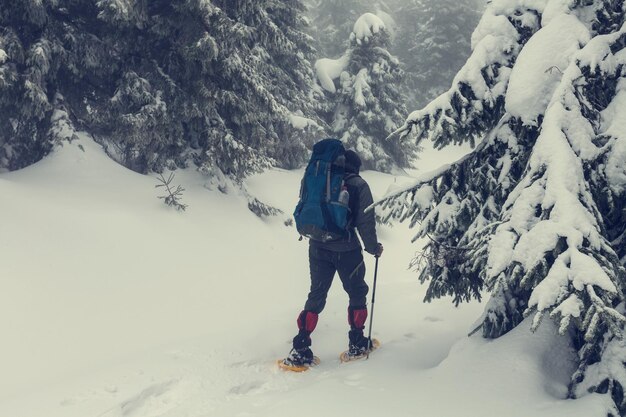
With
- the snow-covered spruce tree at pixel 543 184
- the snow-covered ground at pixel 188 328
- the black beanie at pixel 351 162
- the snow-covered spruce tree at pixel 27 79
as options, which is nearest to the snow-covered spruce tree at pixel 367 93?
the snow-covered ground at pixel 188 328

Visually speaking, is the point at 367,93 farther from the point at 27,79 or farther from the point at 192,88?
the point at 27,79

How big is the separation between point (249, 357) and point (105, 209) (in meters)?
3.98

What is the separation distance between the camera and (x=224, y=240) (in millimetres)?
9484

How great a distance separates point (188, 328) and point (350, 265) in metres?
2.59

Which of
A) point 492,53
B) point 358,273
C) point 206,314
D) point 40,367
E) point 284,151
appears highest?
point 284,151

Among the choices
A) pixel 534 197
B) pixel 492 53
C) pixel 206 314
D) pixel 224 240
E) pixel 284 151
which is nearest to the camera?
pixel 534 197

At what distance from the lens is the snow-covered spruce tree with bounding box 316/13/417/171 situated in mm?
21297

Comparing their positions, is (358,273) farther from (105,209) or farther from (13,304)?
(105,209)

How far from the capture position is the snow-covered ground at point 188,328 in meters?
4.11

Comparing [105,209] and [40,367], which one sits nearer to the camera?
[40,367]

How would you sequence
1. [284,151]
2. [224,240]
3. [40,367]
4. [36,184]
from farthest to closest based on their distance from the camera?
1. [284,151]
2. [224,240]
3. [36,184]
4. [40,367]

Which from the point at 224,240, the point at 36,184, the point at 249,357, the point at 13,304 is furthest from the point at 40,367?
the point at 224,240

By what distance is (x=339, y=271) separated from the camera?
18.1 ft

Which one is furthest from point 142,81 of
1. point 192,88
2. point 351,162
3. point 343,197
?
point 343,197
